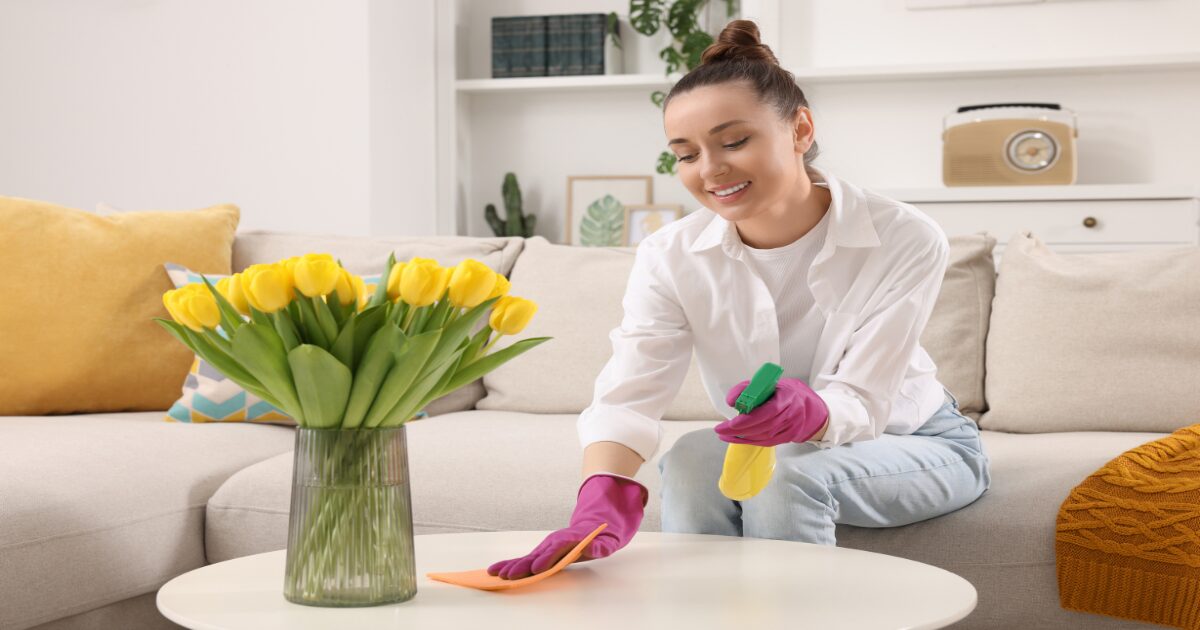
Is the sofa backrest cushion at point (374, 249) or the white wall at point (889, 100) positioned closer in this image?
the sofa backrest cushion at point (374, 249)

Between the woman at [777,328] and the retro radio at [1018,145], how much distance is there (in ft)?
6.54

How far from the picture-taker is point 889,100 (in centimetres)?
380

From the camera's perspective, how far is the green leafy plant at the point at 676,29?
12.3ft

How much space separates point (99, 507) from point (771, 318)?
93 cm

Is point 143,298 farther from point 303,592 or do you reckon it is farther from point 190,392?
point 303,592

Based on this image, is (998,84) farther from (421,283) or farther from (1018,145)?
(421,283)

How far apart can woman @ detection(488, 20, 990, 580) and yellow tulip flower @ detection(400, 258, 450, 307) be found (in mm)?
360

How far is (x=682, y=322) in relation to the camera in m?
1.55

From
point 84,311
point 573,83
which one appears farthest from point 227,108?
point 84,311

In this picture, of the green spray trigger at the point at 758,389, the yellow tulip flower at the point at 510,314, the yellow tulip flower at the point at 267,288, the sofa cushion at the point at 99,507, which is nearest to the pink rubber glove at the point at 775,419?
the green spray trigger at the point at 758,389

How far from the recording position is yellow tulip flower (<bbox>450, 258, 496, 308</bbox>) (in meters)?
1.00

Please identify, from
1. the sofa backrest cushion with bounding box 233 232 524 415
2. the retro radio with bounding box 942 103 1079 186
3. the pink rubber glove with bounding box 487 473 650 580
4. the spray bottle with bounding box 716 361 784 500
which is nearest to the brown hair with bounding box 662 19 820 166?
the spray bottle with bounding box 716 361 784 500

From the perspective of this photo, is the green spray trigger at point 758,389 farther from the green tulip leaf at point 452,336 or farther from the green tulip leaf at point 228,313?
the green tulip leaf at point 228,313

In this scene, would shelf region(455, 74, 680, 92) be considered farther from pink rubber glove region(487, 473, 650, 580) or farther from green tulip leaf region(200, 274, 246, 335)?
green tulip leaf region(200, 274, 246, 335)
